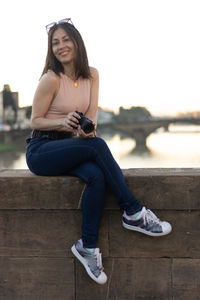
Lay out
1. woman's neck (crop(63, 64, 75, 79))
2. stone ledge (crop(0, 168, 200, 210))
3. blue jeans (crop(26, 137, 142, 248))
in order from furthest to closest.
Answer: woman's neck (crop(63, 64, 75, 79))
stone ledge (crop(0, 168, 200, 210))
blue jeans (crop(26, 137, 142, 248))

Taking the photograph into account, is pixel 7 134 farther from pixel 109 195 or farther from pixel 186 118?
pixel 109 195

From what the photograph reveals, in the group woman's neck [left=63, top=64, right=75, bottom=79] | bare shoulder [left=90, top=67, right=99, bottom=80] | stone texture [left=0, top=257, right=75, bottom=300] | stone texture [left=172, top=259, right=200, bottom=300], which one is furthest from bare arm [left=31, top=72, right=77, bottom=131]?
stone texture [left=172, top=259, right=200, bottom=300]

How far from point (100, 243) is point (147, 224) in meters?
0.30

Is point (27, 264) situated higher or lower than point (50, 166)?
lower

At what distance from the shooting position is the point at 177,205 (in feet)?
7.29

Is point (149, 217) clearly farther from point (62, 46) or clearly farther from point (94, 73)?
point (62, 46)

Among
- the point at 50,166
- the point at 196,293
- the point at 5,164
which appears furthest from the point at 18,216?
the point at 5,164

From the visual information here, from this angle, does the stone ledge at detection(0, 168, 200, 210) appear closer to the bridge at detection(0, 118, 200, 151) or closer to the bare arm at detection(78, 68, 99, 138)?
the bare arm at detection(78, 68, 99, 138)

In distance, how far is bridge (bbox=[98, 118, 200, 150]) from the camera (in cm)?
3575

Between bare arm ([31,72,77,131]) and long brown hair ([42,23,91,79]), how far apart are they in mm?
78

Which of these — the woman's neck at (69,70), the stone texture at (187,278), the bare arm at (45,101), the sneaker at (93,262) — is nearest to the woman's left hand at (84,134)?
the bare arm at (45,101)

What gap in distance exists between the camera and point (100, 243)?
228 centimetres

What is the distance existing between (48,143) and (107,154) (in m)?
0.33

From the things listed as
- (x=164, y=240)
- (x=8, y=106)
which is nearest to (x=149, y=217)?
(x=164, y=240)
